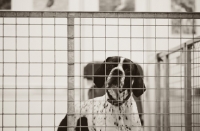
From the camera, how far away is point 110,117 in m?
2.44

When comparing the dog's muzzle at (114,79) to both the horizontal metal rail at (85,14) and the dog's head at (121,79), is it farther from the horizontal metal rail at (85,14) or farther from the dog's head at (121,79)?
the horizontal metal rail at (85,14)

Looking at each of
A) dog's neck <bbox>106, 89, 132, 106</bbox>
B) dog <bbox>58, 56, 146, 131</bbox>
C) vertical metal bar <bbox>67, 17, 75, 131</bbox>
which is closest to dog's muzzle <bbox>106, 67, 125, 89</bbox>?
dog <bbox>58, 56, 146, 131</bbox>

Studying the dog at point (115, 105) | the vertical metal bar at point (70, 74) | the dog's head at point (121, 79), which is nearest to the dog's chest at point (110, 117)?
the dog at point (115, 105)

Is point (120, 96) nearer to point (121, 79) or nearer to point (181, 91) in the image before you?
point (121, 79)

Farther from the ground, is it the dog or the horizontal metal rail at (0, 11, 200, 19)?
the horizontal metal rail at (0, 11, 200, 19)

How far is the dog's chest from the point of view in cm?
237

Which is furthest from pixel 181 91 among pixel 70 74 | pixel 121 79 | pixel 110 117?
pixel 70 74

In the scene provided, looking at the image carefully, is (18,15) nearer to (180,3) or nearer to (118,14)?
(118,14)

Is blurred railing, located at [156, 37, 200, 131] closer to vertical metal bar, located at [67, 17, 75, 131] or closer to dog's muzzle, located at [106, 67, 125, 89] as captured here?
dog's muzzle, located at [106, 67, 125, 89]

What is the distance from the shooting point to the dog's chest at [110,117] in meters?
2.37

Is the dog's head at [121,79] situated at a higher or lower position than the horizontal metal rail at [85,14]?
lower

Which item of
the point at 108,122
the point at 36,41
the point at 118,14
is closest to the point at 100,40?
the point at 36,41

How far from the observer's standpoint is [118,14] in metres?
1.77

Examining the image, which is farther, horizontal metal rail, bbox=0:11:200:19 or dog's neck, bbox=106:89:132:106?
dog's neck, bbox=106:89:132:106
